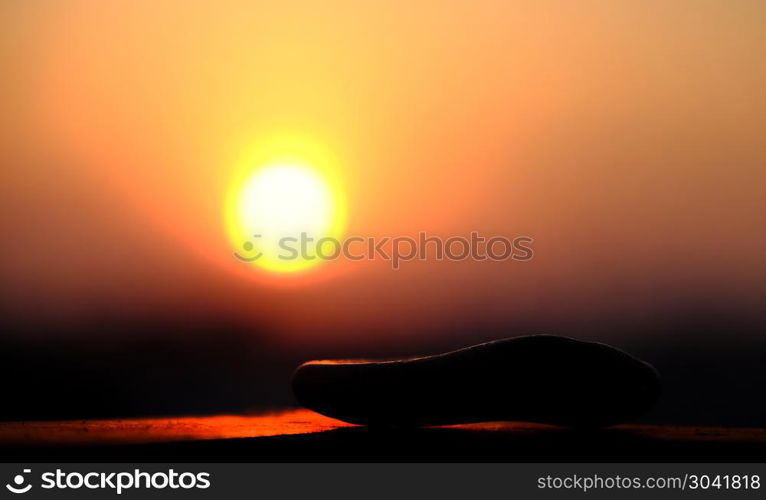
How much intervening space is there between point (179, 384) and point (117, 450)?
19.1 feet

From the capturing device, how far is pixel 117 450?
377 inches

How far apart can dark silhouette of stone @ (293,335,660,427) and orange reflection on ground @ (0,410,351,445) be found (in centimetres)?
73

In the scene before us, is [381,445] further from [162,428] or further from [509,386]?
[162,428]

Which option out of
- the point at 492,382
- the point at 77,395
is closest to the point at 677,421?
the point at 492,382

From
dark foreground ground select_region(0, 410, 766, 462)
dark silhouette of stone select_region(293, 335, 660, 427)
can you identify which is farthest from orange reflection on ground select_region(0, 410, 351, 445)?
dark silhouette of stone select_region(293, 335, 660, 427)

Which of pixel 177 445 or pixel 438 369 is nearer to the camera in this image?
pixel 177 445

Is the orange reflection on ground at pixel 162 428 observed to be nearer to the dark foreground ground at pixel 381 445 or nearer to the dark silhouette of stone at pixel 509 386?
the dark foreground ground at pixel 381 445

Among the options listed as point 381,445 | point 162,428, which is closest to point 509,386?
point 381,445

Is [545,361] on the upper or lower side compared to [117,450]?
upper

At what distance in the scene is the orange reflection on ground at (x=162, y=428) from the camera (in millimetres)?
10430

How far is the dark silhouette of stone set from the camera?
11.3m

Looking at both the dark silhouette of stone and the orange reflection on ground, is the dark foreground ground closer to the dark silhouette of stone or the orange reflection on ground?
the orange reflection on ground

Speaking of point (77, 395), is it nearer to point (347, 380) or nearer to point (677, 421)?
point (347, 380)

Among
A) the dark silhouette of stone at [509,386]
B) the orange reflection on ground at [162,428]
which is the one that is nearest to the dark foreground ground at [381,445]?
the orange reflection on ground at [162,428]
